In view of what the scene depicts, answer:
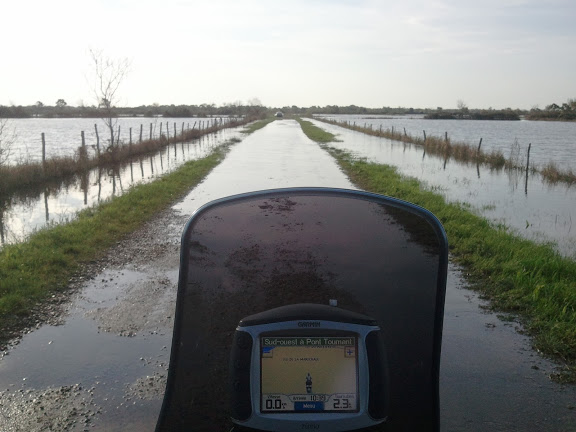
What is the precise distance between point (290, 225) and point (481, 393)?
2.43m

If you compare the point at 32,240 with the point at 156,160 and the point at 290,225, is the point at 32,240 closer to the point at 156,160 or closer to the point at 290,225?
the point at 290,225

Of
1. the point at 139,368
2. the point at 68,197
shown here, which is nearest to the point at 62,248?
the point at 139,368

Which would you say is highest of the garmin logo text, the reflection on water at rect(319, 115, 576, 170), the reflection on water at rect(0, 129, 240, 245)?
the garmin logo text

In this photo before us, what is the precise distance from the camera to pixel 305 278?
8.20ft

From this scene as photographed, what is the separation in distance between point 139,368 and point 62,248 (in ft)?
14.3

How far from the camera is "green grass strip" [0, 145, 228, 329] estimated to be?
20.9ft

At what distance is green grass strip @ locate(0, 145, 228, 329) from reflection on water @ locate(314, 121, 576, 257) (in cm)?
734

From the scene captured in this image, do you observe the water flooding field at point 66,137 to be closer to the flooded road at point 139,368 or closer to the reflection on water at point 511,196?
the reflection on water at point 511,196

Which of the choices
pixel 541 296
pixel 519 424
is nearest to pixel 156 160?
pixel 541 296

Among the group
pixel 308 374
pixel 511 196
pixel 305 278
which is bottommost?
pixel 511 196

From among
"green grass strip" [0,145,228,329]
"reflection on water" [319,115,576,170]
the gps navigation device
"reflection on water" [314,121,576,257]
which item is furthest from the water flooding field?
the gps navigation device

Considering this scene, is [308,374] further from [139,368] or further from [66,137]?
[66,137]

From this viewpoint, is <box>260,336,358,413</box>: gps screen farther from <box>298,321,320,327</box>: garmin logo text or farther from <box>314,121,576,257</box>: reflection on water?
<box>314,121,576,257</box>: reflection on water

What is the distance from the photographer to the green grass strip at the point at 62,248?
6379 mm
